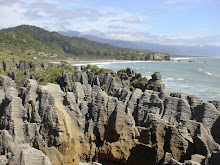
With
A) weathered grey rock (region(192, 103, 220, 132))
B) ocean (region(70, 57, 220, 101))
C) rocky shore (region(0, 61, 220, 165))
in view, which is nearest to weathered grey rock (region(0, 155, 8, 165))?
rocky shore (region(0, 61, 220, 165))

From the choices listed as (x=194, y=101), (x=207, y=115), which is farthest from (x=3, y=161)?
(x=194, y=101)

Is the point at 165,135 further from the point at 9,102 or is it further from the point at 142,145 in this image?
the point at 9,102

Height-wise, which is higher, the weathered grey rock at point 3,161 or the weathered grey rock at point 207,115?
the weathered grey rock at point 207,115

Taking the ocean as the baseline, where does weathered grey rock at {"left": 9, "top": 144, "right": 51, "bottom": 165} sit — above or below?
above

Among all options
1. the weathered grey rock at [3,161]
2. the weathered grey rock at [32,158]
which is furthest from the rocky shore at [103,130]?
the weathered grey rock at [32,158]

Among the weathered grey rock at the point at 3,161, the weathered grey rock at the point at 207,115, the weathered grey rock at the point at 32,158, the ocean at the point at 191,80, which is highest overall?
the weathered grey rock at the point at 207,115

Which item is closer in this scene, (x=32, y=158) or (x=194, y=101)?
(x=32, y=158)

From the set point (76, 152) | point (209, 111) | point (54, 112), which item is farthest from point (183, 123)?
point (54, 112)

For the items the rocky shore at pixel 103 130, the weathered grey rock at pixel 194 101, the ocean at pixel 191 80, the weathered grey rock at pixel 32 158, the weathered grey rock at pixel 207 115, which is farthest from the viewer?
the ocean at pixel 191 80

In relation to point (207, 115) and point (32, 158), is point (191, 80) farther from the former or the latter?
point (32, 158)

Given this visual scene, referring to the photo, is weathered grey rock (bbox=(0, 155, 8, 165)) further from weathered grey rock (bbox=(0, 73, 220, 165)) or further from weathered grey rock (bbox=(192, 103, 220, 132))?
weathered grey rock (bbox=(192, 103, 220, 132))

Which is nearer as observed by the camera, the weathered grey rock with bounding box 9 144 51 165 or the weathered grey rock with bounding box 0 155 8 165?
the weathered grey rock with bounding box 9 144 51 165

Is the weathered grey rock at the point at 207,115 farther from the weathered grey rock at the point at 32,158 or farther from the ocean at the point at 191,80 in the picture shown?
the ocean at the point at 191,80

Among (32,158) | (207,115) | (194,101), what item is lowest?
(32,158)
